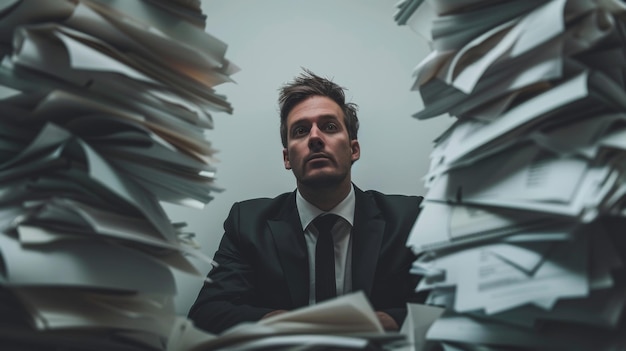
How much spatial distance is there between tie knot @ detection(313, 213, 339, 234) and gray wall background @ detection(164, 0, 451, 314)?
20 cm

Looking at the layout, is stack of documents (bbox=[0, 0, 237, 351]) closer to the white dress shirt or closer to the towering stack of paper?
the towering stack of paper

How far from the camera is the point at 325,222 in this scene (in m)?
1.50

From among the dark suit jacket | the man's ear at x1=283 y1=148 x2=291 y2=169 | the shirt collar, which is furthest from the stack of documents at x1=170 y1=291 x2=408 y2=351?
the man's ear at x1=283 y1=148 x2=291 y2=169

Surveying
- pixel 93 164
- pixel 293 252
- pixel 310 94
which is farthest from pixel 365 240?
pixel 93 164

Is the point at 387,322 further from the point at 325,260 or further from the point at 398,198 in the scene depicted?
the point at 398,198

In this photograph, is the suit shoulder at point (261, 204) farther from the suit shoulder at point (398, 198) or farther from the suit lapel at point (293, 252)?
the suit shoulder at point (398, 198)

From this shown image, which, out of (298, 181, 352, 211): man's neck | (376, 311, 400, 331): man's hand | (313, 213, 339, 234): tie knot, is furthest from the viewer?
(298, 181, 352, 211): man's neck

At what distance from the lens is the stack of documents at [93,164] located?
55 cm

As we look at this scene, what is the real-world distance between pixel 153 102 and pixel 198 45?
113 mm

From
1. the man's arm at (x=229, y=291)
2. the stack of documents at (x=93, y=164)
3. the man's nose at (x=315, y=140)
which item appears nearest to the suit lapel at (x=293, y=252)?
the man's arm at (x=229, y=291)

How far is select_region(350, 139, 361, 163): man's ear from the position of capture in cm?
165

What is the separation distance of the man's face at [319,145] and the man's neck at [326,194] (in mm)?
31

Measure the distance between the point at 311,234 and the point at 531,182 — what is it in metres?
1.04

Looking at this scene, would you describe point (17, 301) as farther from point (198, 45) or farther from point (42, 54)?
point (198, 45)
